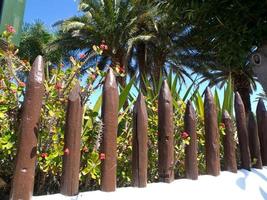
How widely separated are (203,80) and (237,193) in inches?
838

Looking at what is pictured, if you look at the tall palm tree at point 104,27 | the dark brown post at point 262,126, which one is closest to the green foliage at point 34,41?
the tall palm tree at point 104,27

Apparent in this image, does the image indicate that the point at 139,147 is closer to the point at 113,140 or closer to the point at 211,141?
the point at 113,140

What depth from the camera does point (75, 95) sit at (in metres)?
2.00

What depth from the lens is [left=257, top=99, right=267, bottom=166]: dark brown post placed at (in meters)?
3.30

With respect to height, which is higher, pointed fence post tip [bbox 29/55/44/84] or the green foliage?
the green foliage

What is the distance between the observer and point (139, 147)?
222 centimetres

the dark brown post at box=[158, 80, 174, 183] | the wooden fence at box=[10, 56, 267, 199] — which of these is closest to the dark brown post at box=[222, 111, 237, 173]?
the wooden fence at box=[10, 56, 267, 199]

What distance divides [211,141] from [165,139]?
1.65ft

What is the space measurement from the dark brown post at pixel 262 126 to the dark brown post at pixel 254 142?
137 mm

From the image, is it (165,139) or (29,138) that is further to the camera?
(165,139)

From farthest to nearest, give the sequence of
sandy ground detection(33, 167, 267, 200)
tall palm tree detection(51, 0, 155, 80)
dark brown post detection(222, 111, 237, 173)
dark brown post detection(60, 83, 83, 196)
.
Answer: tall palm tree detection(51, 0, 155, 80) < dark brown post detection(222, 111, 237, 173) < sandy ground detection(33, 167, 267, 200) < dark brown post detection(60, 83, 83, 196)

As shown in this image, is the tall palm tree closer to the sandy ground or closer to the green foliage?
the green foliage

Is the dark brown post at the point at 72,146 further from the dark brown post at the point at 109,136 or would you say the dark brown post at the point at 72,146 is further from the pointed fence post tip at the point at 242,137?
the pointed fence post tip at the point at 242,137

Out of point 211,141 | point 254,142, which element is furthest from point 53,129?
point 254,142
